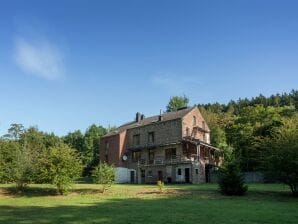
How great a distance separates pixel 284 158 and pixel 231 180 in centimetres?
454

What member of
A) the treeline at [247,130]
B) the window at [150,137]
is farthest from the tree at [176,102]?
the window at [150,137]

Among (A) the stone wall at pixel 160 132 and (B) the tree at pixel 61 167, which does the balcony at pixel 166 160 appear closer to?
(A) the stone wall at pixel 160 132

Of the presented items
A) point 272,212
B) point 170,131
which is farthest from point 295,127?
point 170,131

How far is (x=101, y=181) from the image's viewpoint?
3675 centimetres

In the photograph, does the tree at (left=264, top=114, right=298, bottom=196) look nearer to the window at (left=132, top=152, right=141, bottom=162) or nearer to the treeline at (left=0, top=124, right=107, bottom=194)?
the treeline at (left=0, top=124, right=107, bottom=194)

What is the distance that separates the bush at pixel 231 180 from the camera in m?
32.1

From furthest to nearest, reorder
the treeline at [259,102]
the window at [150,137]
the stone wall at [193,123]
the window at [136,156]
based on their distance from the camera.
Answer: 1. the treeline at [259,102]
2. the window at [136,156]
3. the window at [150,137]
4. the stone wall at [193,123]

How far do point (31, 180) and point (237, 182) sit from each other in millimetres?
18461

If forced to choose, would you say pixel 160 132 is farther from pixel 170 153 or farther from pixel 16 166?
pixel 16 166

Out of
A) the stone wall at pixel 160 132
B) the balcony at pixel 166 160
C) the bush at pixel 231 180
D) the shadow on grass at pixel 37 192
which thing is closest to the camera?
the bush at pixel 231 180

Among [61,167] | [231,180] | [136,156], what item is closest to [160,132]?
[136,156]

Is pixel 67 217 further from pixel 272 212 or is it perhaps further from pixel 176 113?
pixel 176 113

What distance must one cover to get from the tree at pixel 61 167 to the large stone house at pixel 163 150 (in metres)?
23.7

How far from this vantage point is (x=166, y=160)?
60.6 meters
